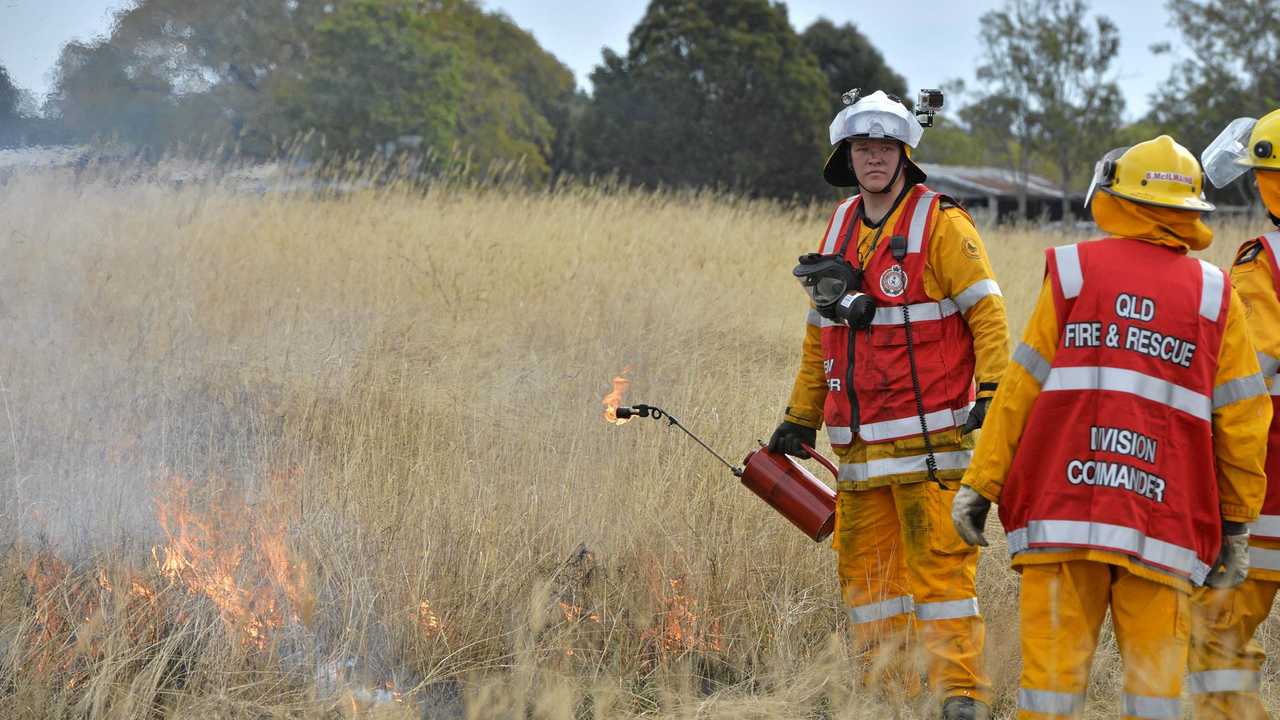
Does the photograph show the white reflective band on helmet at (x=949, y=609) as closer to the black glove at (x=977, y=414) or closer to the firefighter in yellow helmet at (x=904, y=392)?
the firefighter in yellow helmet at (x=904, y=392)

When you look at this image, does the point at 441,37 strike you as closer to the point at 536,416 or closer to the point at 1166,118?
the point at 1166,118

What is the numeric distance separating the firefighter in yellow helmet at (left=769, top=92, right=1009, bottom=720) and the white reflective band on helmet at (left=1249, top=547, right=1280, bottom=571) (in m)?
0.80

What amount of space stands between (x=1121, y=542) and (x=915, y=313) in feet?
3.92

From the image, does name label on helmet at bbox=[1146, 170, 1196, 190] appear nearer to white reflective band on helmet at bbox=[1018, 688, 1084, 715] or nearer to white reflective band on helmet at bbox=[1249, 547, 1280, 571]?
white reflective band on helmet at bbox=[1249, 547, 1280, 571]

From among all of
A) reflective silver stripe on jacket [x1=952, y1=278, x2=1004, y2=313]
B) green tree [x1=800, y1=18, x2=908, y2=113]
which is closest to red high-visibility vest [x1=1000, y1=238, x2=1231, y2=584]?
reflective silver stripe on jacket [x1=952, y1=278, x2=1004, y2=313]

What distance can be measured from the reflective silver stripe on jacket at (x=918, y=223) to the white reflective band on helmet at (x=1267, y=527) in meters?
1.25

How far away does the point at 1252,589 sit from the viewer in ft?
10.7

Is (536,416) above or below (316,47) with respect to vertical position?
below

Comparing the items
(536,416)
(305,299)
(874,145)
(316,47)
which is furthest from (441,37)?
(874,145)

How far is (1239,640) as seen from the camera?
325 centimetres

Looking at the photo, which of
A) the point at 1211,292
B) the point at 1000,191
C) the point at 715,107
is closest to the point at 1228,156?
the point at 1211,292

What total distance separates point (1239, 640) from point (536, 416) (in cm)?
339

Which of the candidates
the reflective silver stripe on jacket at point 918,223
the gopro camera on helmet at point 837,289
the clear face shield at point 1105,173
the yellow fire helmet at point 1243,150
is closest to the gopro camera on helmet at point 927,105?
the reflective silver stripe on jacket at point 918,223

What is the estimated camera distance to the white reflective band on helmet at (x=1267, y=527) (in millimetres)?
3184
